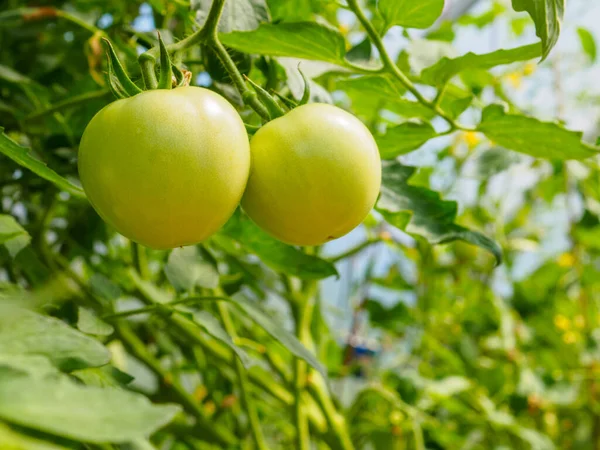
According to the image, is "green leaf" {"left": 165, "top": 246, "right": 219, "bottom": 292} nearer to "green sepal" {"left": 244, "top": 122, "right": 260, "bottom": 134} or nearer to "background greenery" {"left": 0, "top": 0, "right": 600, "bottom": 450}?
"background greenery" {"left": 0, "top": 0, "right": 600, "bottom": 450}

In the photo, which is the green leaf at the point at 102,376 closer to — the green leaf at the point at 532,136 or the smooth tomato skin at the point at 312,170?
the smooth tomato skin at the point at 312,170

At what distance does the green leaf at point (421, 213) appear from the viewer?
1.31 ft

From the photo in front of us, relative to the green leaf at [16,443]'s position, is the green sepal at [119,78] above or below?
above

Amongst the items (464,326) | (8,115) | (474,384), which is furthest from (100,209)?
(464,326)

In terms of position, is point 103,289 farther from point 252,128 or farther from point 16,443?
point 16,443

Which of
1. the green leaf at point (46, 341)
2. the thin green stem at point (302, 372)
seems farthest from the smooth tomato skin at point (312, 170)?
the thin green stem at point (302, 372)

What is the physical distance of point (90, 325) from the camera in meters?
0.37

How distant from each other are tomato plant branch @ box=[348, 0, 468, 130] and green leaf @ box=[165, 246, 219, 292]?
18 cm

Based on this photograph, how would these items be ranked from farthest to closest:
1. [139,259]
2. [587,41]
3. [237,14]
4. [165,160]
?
[587,41] → [139,259] → [237,14] → [165,160]

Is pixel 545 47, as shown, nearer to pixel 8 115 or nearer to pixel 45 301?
pixel 45 301

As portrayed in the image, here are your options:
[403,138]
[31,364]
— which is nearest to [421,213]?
[403,138]

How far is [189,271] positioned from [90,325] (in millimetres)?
80

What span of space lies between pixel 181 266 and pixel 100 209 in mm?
137

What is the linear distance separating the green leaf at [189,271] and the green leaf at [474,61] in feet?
0.66
